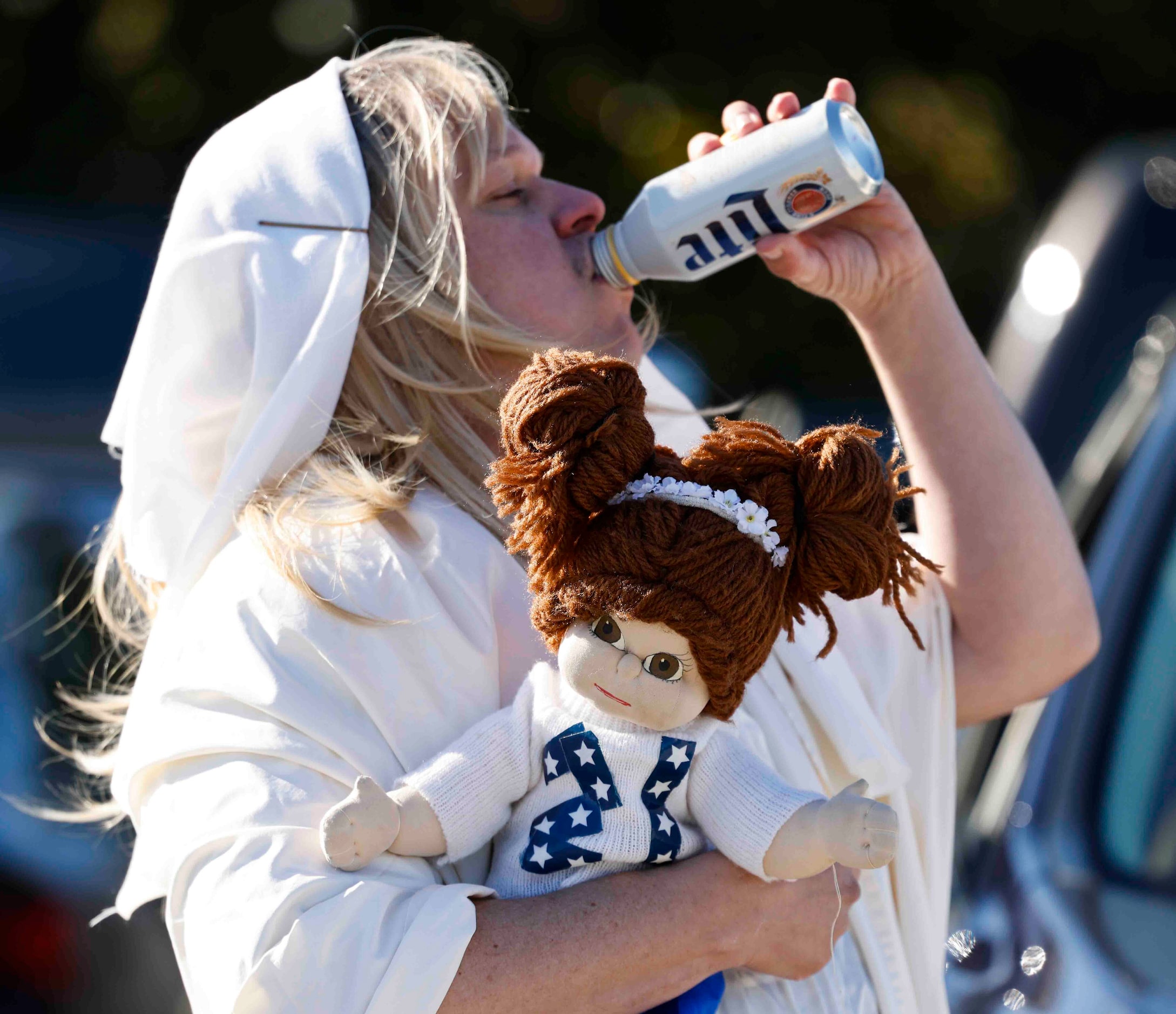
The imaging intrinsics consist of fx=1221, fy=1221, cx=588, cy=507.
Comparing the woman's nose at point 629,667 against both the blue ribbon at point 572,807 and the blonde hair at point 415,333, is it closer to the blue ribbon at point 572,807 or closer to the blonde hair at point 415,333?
the blue ribbon at point 572,807

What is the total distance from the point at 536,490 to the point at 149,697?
0.61 m

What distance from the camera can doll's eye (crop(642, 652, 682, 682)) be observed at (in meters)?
1.21

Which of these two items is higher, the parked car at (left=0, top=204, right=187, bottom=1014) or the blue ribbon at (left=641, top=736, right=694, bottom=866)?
the blue ribbon at (left=641, top=736, right=694, bottom=866)

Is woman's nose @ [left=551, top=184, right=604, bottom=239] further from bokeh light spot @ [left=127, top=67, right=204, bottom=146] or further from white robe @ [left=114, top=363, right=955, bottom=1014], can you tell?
bokeh light spot @ [left=127, top=67, right=204, bottom=146]

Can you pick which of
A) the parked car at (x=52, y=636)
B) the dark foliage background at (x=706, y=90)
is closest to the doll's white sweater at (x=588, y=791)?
the parked car at (x=52, y=636)

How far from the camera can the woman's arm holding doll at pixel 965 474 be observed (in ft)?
6.12

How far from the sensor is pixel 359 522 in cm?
157

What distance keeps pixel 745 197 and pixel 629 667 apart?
793 millimetres

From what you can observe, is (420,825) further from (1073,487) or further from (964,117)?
(964,117)

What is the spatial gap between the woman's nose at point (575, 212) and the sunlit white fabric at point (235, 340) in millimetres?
312

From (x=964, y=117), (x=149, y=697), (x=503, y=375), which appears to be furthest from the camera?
(x=964, y=117)

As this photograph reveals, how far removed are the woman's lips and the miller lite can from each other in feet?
2.58

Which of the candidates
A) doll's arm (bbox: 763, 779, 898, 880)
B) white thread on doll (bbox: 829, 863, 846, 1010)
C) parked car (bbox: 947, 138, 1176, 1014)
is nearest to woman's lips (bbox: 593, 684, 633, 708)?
doll's arm (bbox: 763, 779, 898, 880)

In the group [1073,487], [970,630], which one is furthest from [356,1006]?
[1073,487]
